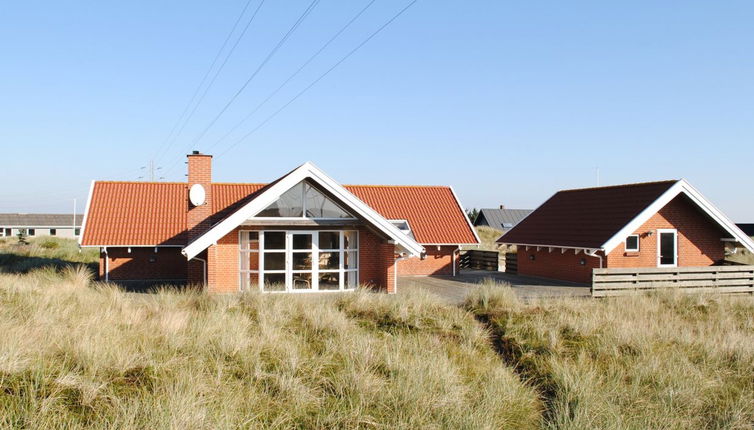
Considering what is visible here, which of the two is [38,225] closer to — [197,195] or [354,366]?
[197,195]

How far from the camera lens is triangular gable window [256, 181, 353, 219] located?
1952cm

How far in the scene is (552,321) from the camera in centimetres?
1401

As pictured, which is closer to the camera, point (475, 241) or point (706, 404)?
point (706, 404)

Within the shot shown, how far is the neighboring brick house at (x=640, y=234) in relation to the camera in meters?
22.9

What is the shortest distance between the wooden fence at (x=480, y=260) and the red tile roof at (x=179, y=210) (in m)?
2.93

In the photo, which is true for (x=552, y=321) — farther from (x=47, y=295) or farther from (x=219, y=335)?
(x=47, y=295)

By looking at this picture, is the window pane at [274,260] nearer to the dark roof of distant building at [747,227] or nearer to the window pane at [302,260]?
the window pane at [302,260]

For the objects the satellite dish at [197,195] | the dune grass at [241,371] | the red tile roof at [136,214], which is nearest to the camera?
the dune grass at [241,371]

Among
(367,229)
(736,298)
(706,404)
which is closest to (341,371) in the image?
(706,404)

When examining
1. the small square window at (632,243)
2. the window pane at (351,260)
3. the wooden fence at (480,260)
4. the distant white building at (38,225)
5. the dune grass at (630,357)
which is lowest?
the dune grass at (630,357)

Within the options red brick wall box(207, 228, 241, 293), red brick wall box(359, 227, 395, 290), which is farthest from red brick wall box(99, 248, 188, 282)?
red brick wall box(359, 227, 395, 290)

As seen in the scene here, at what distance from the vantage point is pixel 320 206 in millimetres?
19922

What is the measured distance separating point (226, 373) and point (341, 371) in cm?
178

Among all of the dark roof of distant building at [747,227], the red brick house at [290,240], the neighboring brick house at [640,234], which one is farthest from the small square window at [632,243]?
the dark roof of distant building at [747,227]
